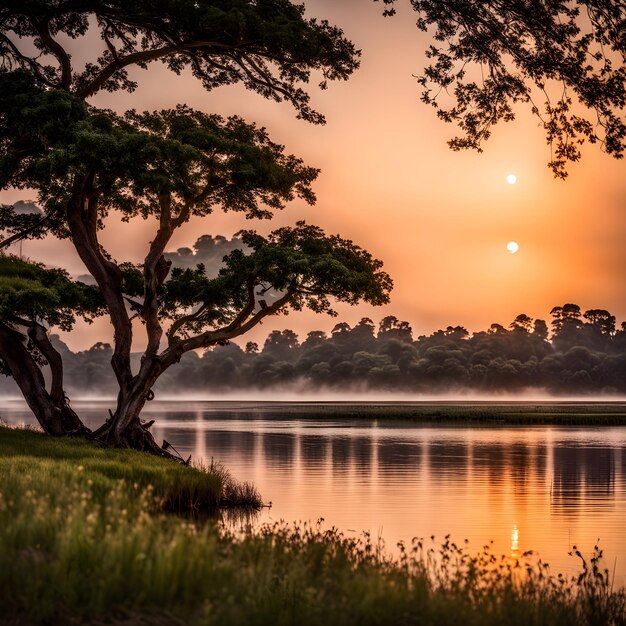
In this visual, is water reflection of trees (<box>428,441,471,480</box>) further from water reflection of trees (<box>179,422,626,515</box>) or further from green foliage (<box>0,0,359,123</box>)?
green foliage (<box>0,0,359,123</box>)

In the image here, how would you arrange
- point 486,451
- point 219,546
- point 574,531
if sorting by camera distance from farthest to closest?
point 486,451
point 574,531
point 219,546

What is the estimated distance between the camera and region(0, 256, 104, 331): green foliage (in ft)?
98.7

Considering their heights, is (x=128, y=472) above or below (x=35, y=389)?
below

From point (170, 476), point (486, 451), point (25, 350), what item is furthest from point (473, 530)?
point (486, 451)

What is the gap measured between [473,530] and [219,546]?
14.6m

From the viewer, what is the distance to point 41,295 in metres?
30.4

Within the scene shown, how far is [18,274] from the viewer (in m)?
34.3

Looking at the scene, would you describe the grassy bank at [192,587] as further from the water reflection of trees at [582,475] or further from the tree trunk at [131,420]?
the water reflection of trees at [582,475]

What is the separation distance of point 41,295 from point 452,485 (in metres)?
18.6

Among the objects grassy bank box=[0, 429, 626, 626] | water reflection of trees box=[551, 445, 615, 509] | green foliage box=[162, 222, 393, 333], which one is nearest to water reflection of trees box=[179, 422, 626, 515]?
water reflection of trees box=[551, 445, 615, 509]

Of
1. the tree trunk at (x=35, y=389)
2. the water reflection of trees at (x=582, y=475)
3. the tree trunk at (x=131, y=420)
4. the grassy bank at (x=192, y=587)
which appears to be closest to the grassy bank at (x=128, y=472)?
the tree trunk at (x=131, y=420)

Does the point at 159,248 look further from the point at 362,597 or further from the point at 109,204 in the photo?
the point at 362,597

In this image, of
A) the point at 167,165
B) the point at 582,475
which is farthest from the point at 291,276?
the point at 582,475

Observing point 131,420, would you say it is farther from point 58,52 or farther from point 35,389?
point 58,52
